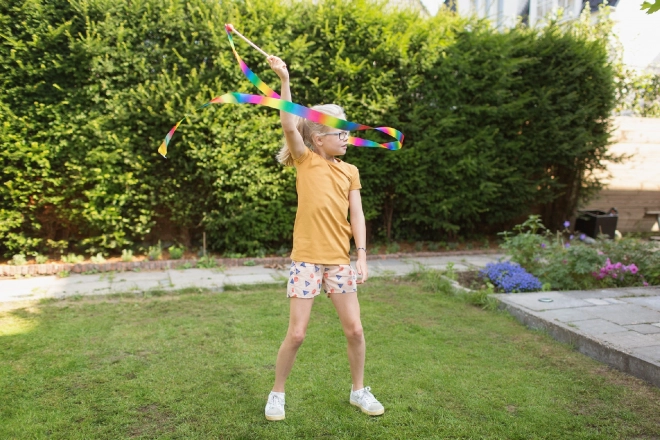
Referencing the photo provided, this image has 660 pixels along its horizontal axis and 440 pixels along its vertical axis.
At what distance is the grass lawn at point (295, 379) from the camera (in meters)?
2.62

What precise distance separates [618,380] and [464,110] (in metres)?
5.15

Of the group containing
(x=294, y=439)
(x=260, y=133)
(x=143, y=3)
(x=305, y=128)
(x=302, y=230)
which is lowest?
(x=294, y=439)

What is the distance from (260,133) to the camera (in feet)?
22.4

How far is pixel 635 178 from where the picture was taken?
10.0 metres

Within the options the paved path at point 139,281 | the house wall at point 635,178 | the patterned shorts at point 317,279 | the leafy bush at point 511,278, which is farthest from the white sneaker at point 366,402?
the house wall at point 635,178

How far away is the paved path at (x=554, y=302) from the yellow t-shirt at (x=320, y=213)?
203 centimetres

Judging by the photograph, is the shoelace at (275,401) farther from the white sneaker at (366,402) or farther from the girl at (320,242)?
the white sneaker at (366,402)

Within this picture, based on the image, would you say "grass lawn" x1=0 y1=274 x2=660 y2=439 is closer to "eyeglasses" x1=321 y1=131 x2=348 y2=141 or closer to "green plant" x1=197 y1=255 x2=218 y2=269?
"eyeglasses" x1=321 y1=131 x2=348 y2=141

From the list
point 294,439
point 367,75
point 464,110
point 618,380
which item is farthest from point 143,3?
point 618,380

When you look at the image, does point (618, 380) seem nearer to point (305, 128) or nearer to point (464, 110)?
point (305, 128)

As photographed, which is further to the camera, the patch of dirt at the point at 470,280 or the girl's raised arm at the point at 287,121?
the patch of dirt at the point at 470,280

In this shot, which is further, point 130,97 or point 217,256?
point 217,256

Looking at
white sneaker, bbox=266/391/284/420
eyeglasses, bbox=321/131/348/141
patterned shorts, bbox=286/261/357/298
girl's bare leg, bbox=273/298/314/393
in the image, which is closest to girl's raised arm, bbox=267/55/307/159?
eyeglasses, bbox=321/131/348/141

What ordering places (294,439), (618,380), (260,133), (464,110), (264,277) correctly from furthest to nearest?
(464,110) → (260,133) → (264,277) → (618,380) → (294,439)
